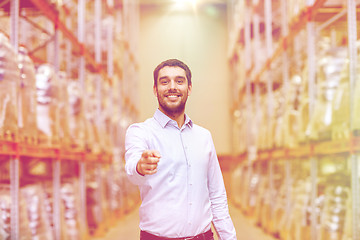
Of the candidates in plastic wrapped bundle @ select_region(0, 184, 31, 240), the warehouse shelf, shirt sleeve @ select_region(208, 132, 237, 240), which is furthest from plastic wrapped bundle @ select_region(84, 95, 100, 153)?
shirt sleeve @ select_region(208, 132, 237, 240)

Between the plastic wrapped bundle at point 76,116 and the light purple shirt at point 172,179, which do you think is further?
the plastic wrapped bundle at point 76,116

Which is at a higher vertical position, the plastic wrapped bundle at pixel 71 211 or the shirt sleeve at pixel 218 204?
the shirt sleeve at pixel 218 204

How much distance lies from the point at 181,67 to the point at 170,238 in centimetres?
66

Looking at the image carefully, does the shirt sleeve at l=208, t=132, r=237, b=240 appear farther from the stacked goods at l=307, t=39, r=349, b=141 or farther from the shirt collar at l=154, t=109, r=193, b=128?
the stacked goods at l=307, t=39, r=349, b=141

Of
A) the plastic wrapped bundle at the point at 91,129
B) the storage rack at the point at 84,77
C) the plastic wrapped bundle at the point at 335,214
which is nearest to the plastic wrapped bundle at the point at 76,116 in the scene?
the storage rack at the point at 84,77

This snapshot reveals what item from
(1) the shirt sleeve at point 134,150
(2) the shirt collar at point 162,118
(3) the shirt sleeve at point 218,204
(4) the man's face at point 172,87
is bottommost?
(3) the shirt sleeve at point 218,204

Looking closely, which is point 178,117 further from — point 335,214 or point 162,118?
point 335,214

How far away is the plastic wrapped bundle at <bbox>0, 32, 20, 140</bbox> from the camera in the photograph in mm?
3227

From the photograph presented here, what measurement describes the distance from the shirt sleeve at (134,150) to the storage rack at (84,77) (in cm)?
175

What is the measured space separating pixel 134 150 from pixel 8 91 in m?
1.89

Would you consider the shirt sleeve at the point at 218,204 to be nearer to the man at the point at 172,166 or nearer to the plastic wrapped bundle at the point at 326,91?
the man at the point at 172,166

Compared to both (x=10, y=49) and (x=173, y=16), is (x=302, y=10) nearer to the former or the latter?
(x=10, y=49)

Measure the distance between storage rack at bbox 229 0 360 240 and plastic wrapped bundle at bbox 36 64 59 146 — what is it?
242 cm

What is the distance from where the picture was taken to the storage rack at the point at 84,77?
3617mm
